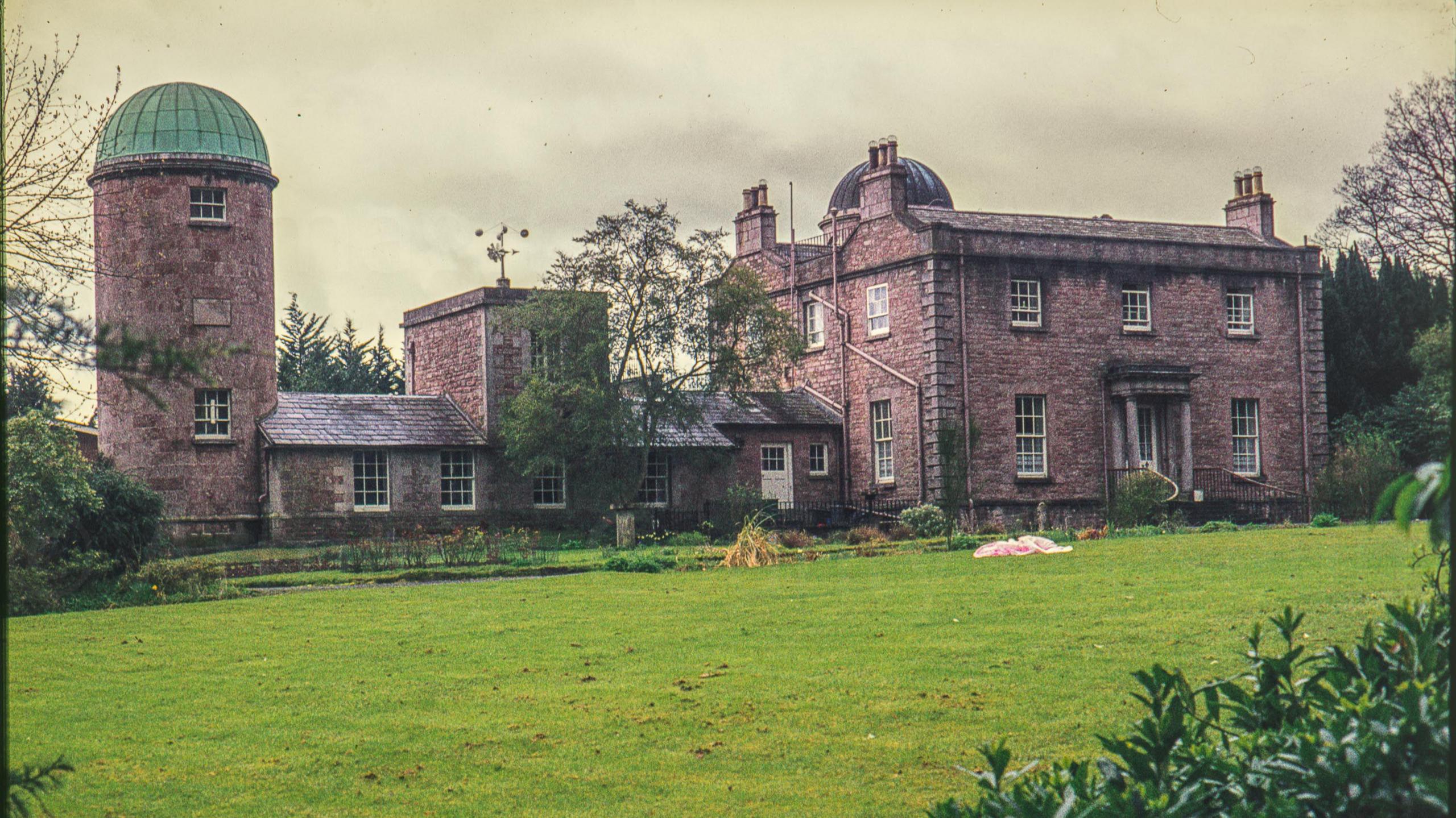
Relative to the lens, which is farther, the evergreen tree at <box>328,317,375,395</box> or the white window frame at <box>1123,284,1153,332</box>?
the evergreen tree at <box>328,317,375,395</box>

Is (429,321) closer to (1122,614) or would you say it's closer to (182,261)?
(182,261)

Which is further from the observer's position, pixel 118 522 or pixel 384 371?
pixel 384 371

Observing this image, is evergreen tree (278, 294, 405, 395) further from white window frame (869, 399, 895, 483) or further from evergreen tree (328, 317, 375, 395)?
white window frame (869, 399, 895, 483)

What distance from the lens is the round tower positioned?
31.1 meters

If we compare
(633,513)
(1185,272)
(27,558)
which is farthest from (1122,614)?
(1185,272)

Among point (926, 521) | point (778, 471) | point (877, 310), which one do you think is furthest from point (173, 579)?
point (877, 310)

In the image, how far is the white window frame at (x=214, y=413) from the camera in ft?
104

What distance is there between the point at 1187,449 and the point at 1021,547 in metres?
14.2

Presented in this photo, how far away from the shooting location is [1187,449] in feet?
113

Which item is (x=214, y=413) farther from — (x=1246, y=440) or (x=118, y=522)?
(x=1246, y=440)

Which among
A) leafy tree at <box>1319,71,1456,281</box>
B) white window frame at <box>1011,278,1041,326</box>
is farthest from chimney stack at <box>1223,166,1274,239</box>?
leafy tree at <box>1319,71,1456,281</box>

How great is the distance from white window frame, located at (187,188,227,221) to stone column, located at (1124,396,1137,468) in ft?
69.5

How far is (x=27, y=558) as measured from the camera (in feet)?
63.5

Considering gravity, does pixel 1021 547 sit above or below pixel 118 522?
below
